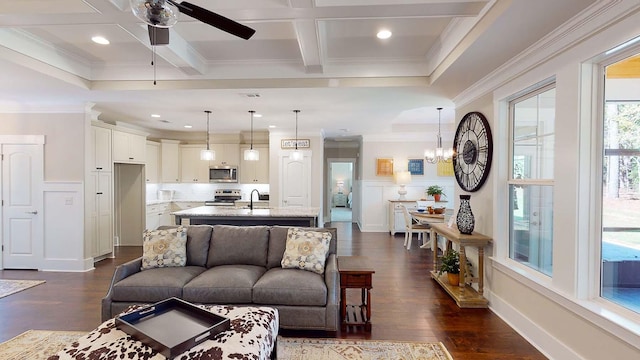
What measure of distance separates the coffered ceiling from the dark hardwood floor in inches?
99.5

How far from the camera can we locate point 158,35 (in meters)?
2.08

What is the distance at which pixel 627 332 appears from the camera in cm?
177

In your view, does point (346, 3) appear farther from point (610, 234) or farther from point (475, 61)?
point (610, 234)

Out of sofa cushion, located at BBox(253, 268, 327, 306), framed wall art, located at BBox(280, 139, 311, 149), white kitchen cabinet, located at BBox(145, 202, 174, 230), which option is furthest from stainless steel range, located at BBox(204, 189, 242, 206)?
sofa cushion, located at BBox(253, 268, 327, 306)

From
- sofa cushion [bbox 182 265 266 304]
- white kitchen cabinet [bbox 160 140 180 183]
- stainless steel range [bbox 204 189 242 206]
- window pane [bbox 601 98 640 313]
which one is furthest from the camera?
stainless steel range [bbox 204 189 242 206]

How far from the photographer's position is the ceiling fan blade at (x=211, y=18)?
5.32 feet

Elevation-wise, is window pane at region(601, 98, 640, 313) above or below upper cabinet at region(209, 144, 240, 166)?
below

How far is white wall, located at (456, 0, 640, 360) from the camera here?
1.87 m

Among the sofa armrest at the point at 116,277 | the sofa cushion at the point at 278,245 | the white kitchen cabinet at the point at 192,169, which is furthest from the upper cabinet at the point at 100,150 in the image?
the sofa cushion at the point at 278,245

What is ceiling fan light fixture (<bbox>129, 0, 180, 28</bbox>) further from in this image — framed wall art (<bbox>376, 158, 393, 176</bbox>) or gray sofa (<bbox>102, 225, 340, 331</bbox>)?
framed wall art (<bbox>376, 158, 393, 176</bbox>)

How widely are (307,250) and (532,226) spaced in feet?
7.12

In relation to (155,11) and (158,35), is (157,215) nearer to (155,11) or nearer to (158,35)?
(158,35)

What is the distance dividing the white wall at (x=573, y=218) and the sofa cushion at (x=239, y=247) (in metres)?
2.53

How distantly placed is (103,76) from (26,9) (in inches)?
65.8
